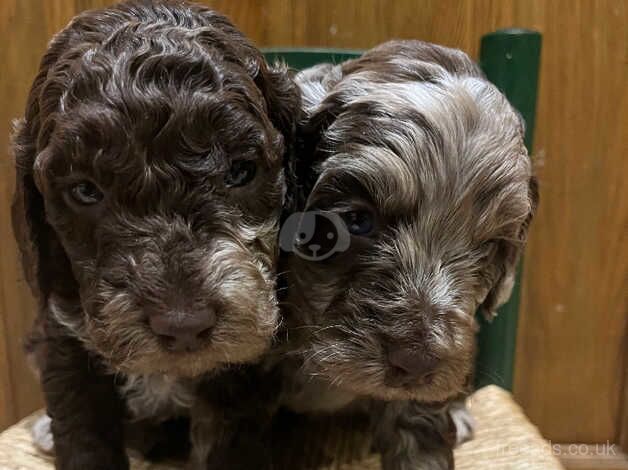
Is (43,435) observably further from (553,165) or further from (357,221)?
(553,165)

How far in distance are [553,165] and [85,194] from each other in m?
1.29

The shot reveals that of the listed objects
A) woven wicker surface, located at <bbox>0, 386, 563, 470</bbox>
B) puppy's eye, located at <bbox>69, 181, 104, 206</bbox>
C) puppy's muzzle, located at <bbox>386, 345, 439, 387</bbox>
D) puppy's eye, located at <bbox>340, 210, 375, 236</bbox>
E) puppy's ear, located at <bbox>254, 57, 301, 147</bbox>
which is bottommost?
woven wicker surface, located at <bbox>0, 386, 563, 470</bbox>

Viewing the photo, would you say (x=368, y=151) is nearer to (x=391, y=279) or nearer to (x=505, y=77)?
(x=391, y=279)

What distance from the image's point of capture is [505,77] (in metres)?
1.45

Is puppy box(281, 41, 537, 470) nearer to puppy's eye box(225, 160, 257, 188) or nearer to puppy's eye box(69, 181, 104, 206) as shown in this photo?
puppy's eye box(225, 160, 257, 188)

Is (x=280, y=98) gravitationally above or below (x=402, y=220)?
above

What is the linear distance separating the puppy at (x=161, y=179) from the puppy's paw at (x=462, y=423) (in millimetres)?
564

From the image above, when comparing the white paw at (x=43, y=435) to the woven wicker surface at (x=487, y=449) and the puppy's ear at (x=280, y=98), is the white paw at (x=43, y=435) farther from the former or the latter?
the puppy's ear at (x=280, y=98)

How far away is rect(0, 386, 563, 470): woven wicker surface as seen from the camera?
1.32 meters

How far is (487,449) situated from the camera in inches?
55.1

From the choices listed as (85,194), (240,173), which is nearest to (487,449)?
(240,173)

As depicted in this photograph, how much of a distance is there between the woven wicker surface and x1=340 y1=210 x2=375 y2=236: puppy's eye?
1.76 ft

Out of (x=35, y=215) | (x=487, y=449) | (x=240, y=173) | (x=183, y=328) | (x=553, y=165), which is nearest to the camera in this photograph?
(x=183, y=328)

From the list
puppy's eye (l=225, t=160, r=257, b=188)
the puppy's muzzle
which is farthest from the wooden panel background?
the puppy's muzzle
